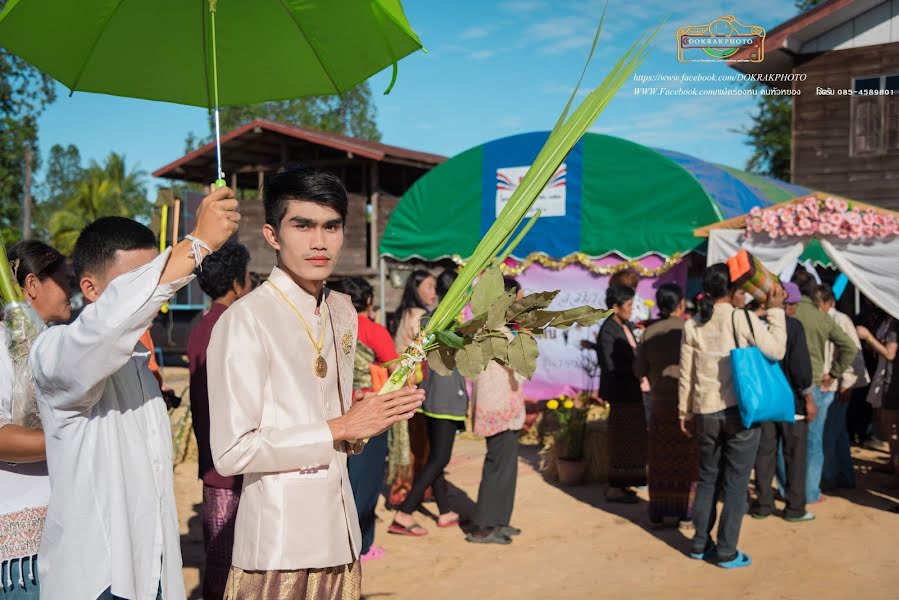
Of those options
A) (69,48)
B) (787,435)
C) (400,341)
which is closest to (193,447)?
(400,341)

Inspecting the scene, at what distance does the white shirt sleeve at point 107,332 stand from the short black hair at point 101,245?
421mm

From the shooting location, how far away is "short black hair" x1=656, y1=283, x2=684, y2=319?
6059mm

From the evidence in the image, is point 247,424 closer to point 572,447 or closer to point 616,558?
point 616,558

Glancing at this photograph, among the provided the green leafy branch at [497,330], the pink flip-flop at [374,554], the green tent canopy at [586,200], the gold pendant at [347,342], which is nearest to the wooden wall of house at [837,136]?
the green tent canopy at [586,200]

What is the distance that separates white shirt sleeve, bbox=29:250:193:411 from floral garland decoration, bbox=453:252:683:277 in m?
7.14

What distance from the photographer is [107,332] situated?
1.69m

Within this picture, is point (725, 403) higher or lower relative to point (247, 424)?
lower

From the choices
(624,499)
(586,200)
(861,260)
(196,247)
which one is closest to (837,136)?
(586,200)

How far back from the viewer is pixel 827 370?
6750 mm

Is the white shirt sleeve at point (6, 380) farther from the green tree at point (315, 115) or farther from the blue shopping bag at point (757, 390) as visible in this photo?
the green tree at point (315, 115)

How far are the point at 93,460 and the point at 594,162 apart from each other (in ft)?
27.6

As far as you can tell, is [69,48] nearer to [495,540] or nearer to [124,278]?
[124,278]

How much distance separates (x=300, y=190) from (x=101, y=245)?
1.96 feet

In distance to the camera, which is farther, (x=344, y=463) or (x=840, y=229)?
(x=840, y=229)
